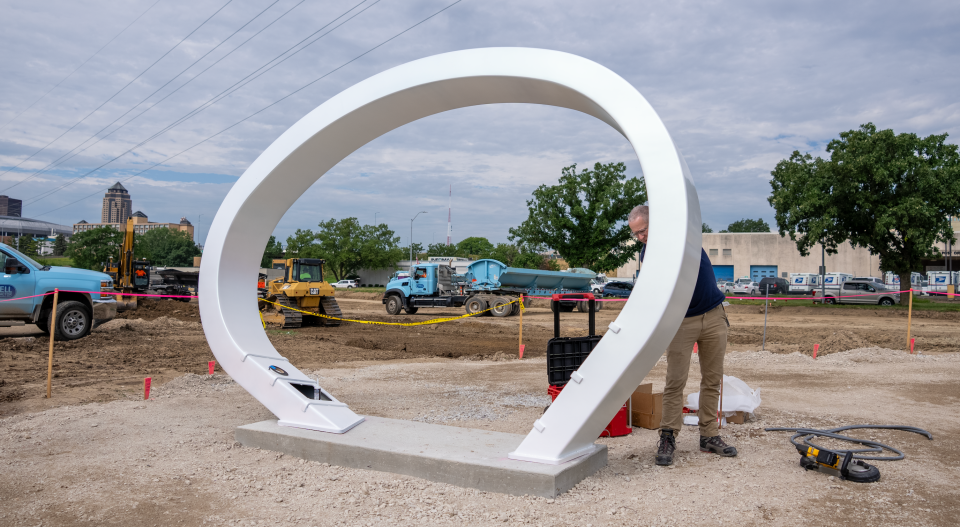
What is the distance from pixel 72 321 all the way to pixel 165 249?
70277 mm

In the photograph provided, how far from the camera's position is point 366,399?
676 centimetres

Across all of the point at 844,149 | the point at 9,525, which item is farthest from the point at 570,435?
the point at 844,149

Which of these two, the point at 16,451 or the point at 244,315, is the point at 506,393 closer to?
the point at 244,315

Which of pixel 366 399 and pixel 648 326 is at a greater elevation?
pixel 648 326

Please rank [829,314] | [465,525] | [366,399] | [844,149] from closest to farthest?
1. [465,525]
2. [366,399]
3. [829,314]
4. [844,149]

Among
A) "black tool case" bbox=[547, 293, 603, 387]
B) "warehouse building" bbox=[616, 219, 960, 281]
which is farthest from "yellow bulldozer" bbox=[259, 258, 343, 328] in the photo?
"warehouse building" bbox=[616, 219, 960, 281]

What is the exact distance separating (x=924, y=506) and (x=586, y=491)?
1.88 meters

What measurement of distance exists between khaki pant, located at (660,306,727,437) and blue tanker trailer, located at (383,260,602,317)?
56.7 ft

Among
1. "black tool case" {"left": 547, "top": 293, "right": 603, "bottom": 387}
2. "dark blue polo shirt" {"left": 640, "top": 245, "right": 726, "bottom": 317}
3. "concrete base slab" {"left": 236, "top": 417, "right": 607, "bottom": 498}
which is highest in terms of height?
"dark blue polo shirt" {"left": 640, "top": 245, "right": 726, "bottom": 317}

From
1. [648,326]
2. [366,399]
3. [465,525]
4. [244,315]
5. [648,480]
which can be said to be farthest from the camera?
[366,399]

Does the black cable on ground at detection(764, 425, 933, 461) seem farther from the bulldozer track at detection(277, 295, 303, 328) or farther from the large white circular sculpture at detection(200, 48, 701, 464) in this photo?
the bulldozer track at detection(277, 295, 303, 328)

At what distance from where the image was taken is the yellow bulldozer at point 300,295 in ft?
56.9

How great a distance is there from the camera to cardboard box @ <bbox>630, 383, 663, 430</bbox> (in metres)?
5.10

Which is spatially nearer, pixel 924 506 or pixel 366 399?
pixel 924 506
